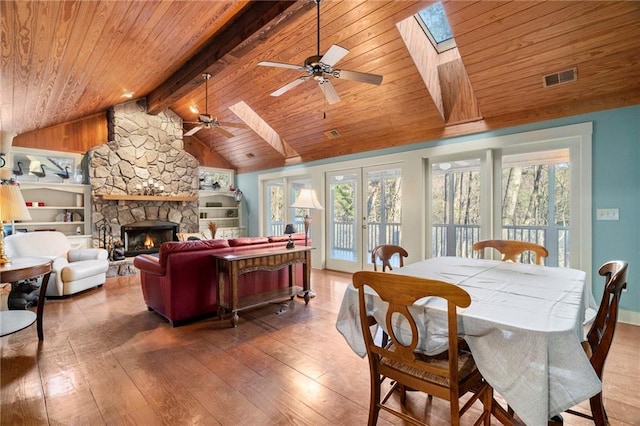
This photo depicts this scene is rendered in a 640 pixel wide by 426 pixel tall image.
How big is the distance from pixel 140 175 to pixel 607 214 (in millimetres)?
7759

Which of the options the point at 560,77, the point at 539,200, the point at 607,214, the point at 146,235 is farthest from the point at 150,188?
the point at 607,214

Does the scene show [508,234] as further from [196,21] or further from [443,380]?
[196,21]

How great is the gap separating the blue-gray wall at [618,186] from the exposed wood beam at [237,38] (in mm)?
3393

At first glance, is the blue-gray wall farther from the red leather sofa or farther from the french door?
the red leather sofa

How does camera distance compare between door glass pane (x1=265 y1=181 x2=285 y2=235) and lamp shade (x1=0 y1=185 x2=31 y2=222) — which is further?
door glass pane (x1=265 y1=181 x2=285 y2=235)

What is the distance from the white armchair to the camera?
4.20 meters

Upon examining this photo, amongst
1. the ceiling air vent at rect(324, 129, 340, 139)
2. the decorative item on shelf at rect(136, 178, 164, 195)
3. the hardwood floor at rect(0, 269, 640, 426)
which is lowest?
the hardwood floor at rect(0, 269, 640, 426)

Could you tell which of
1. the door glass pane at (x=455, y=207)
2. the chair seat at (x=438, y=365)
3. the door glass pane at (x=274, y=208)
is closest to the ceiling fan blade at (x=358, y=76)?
the chair seat at (x=438, y=365)

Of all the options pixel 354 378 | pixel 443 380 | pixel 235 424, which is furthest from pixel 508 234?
pixel 235 424

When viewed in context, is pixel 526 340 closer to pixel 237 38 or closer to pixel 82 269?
pixel 237 38

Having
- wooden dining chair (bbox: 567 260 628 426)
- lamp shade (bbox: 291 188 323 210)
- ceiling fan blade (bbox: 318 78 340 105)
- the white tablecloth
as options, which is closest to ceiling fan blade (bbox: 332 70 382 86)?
ceiling fan blade (bbox: 318 78 340 105)

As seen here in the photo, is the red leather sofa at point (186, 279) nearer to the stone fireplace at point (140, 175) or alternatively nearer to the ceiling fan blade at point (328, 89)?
the ceiling fan blade at point (328, 89)

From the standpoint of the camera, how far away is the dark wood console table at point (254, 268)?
3.28m

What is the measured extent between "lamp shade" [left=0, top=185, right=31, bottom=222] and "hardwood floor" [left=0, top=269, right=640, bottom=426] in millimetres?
1164
